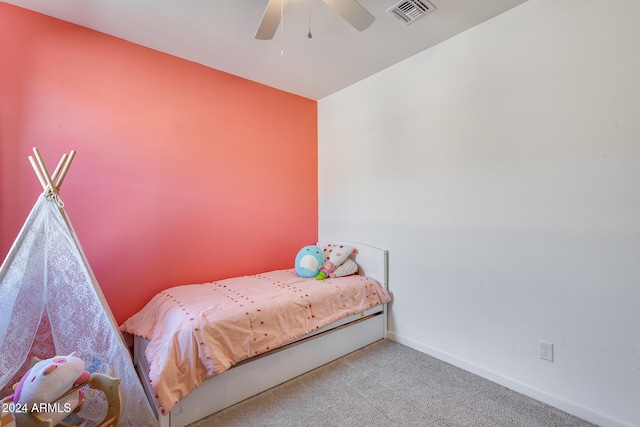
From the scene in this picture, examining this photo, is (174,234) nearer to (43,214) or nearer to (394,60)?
(43,214)

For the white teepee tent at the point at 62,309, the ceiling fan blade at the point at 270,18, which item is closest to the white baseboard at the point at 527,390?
the white teepee tent at the point at 62,309

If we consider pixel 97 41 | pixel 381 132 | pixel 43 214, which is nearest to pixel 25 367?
pixel 43 214

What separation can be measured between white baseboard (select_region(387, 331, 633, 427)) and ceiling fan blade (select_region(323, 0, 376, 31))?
2520 millimetres

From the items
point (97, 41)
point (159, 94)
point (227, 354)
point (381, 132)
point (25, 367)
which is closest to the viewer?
point (25, 367)

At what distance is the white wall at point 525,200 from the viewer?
1.63m

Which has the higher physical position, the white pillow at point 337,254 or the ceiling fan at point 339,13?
the ceiling fan at point 339,13

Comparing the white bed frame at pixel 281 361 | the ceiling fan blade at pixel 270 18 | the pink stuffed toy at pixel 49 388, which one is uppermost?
the ceiling fan blade at pixel 270 18

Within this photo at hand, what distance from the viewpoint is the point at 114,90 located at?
7.47 feet

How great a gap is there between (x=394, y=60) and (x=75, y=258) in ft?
9.50

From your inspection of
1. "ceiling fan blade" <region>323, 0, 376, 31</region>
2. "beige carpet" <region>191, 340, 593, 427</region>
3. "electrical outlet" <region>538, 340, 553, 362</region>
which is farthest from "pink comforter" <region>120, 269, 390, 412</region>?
"ceiling fan blade" <region>323, 0, 376, 31</region>

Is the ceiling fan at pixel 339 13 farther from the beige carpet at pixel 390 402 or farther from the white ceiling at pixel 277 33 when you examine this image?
the beige carpet at pixel 390 402

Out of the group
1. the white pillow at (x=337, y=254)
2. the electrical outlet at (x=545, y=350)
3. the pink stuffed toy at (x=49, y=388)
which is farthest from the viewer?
the white pillow at (x=337, y=254)

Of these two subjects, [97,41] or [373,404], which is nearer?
[373,404]

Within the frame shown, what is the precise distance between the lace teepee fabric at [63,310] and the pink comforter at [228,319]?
0.19 metres
